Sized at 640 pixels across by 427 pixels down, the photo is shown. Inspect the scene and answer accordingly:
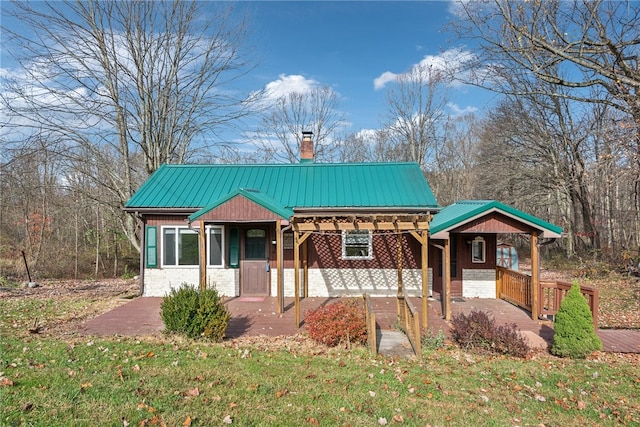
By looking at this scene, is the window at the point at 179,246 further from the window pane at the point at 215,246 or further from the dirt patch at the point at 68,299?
the dirt patch at the point at 68,299

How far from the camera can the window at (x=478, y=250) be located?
12.4 metres

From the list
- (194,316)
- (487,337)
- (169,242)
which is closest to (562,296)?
(487,337)

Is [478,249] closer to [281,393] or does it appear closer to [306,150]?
[306,150]

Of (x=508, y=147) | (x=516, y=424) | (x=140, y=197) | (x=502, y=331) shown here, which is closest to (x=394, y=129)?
(x=508, y=147)

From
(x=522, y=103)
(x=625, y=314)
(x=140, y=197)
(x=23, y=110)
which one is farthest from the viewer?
(x=522, y=103)

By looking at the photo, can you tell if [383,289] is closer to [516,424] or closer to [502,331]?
[502,331]

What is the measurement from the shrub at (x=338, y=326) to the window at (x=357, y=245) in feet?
16.3

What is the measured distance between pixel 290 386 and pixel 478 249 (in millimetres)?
9444

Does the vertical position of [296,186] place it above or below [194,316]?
above

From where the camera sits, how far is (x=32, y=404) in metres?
4.36

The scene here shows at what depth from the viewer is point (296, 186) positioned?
44.0 feet

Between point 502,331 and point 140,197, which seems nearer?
point 502,331

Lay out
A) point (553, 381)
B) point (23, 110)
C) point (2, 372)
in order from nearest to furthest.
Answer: point (2, 372) < point (553, 381) < point (23, 110)

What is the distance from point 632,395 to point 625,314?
21.6ft
